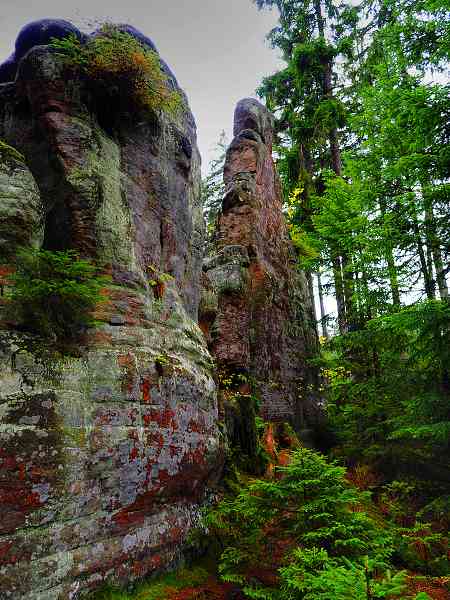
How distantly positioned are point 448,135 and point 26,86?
7.27 m

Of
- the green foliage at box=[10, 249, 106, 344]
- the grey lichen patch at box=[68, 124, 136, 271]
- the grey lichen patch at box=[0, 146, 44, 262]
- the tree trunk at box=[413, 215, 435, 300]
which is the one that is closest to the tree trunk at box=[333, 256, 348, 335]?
the tree trunk at box=[413, 215, 435, 300]

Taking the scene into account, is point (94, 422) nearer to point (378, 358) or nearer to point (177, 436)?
point (177, 436)

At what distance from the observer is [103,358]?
5.10m

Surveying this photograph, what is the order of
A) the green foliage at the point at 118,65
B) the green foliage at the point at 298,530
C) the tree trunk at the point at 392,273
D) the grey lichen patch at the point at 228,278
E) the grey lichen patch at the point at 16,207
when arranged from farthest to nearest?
the grey lichen patch at the point at 228,278 < the tree trunk at the point at 392,273 < the green foliage at the point at 118,65 < the grey lichen patch at the point at 16,207 < the green foliage at the point at 298,530

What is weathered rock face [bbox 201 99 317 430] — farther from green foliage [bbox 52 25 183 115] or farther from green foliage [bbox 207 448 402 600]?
green foliage [bbox 207 448 402 600]

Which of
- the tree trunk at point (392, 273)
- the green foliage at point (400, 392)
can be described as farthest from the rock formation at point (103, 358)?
the tree trunk at point (392, 273)

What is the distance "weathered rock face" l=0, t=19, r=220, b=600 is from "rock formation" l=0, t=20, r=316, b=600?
0.05ft

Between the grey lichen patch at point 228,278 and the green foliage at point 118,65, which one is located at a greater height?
the green foliage at point 118,65

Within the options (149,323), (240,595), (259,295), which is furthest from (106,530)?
(259,295)

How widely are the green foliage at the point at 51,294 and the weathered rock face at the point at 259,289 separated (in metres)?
4.04

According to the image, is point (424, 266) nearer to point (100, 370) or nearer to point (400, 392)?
point (400, 392)

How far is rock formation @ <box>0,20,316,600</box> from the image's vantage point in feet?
13.8

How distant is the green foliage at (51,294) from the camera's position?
4.55 meters

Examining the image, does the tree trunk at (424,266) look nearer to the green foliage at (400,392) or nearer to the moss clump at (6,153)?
the green foliage at (400,392)
